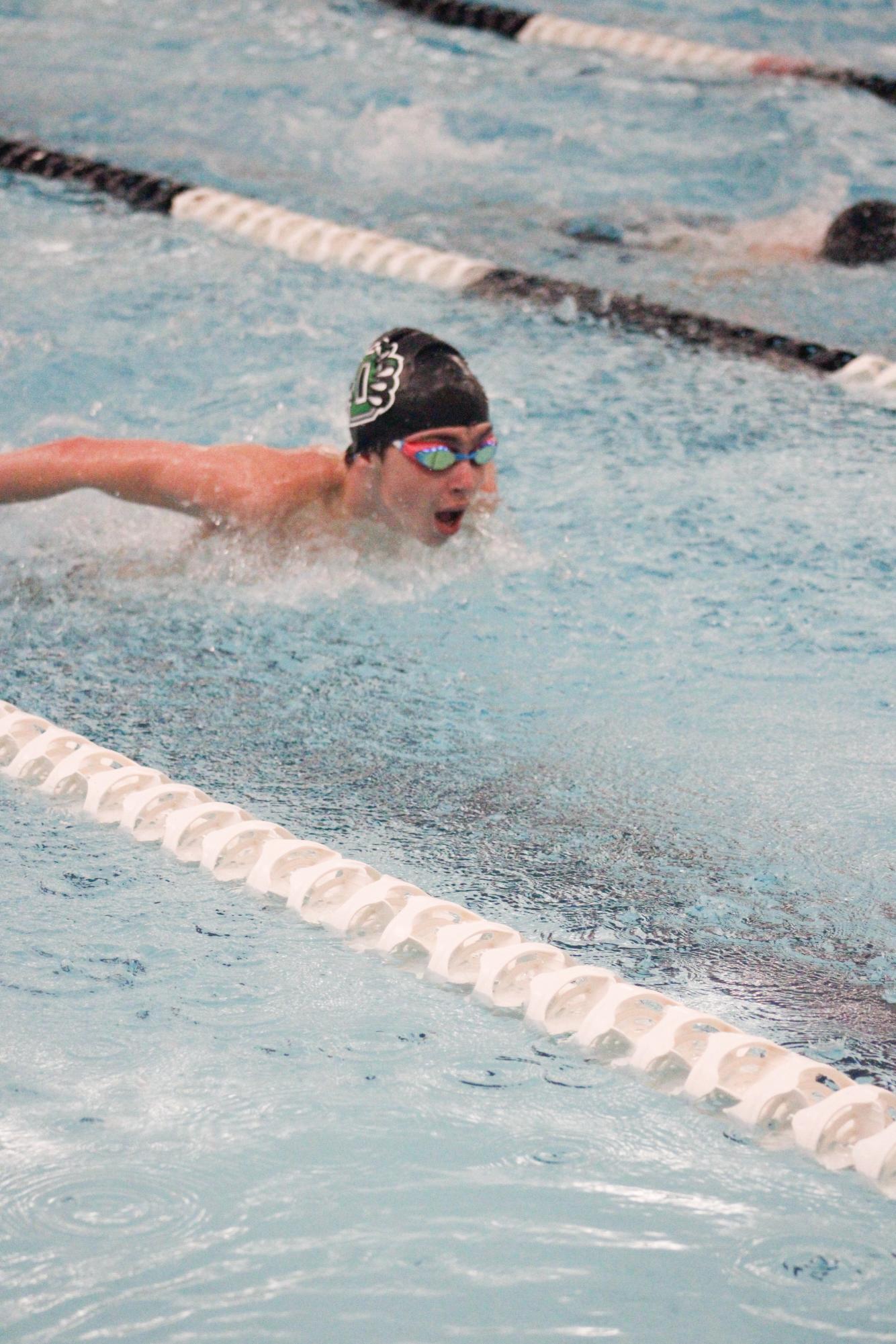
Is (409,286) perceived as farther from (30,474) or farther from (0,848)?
(0,848)

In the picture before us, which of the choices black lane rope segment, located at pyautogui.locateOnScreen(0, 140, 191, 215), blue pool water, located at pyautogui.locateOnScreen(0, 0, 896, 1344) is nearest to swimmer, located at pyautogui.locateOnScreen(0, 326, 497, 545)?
blue pool water, located at pyautogui.locateOnScreen(0, 0, 896, 1344)

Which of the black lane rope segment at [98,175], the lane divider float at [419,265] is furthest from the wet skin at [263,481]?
the black lane rope segment at [98,175]

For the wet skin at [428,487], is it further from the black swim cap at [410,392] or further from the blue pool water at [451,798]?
the blue pool water at [451,798]

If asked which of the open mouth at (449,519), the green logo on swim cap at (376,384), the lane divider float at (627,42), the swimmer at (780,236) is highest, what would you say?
the lane divider float at (627,42)

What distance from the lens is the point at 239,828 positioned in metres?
2.49

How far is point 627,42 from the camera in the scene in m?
8.09

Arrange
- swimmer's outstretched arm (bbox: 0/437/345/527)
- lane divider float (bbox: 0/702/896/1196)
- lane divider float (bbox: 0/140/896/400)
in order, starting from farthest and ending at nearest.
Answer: lane divider float (bbox: 0/140/896/400) → swimmer's outstretched arm (bbox: 0/437/345/527) → lane divider float (bbox: 0/702/896/1196)

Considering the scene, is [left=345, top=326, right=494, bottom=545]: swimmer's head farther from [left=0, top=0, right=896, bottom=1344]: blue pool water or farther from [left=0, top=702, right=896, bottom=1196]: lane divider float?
[left=0, top=702, right=896, bottom=1196]: lane divider float

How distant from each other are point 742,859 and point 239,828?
0.83 meters

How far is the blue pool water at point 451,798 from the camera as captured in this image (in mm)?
1771

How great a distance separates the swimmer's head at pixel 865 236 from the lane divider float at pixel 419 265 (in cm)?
86

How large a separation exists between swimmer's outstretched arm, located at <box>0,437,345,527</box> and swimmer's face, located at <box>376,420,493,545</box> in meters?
0.18

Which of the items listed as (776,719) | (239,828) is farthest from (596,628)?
(239,828)

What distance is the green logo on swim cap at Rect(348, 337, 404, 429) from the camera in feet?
11.2
